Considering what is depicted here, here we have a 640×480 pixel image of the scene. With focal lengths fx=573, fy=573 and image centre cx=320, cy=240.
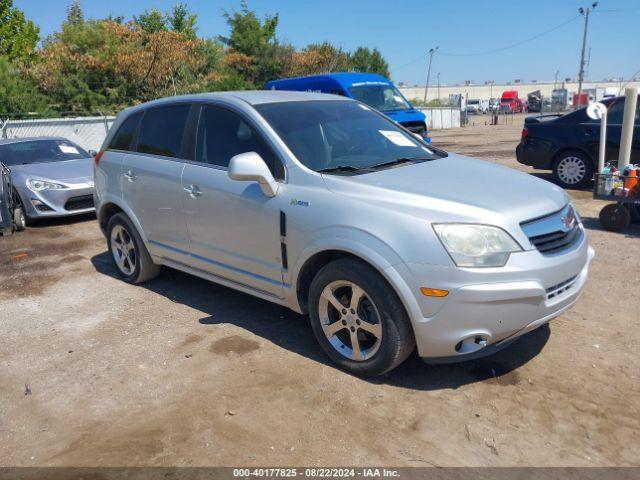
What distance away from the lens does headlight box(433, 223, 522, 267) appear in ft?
10.4

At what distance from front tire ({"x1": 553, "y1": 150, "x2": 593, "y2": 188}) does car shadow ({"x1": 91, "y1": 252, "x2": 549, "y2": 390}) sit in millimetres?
6452

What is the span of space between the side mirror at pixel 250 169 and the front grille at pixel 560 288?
1.90 m

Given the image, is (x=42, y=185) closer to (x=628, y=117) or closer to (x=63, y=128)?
(x=628, y=117)

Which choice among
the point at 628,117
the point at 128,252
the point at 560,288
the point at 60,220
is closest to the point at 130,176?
the point at 128,252

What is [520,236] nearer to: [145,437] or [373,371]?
[373,371]

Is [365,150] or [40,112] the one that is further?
[40,112]

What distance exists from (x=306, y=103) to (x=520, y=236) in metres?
2.16

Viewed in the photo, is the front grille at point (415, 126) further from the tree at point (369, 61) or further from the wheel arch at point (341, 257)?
the tree at point (369, 61)

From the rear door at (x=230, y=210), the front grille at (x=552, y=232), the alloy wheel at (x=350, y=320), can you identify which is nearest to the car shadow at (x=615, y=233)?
the front grille at (x=552, y=232)

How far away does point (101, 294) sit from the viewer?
5629mm

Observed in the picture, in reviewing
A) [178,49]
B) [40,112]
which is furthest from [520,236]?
[178,49]

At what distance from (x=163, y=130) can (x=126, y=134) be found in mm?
681

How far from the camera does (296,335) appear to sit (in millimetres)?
4422

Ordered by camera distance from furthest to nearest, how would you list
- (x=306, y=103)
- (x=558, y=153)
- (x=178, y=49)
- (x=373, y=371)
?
(x=178, y=49) → (x=558, y=153) → (x=306, y=103) → (x=373, y=371)
